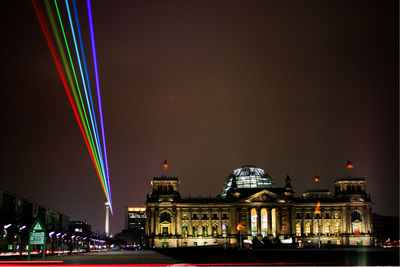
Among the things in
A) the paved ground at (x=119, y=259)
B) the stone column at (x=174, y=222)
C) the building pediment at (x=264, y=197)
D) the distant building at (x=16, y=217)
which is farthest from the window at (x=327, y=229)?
the paved ground at (x=119, y=259)

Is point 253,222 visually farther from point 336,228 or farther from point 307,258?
point 307,258

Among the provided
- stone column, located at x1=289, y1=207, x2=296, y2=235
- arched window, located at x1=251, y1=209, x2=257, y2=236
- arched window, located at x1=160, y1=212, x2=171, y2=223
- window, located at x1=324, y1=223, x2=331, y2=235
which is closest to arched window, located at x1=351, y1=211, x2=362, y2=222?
window, located at x1=324, y1=223, x2=331, y2=235

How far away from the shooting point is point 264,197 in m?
144

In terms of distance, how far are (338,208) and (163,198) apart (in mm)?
51945

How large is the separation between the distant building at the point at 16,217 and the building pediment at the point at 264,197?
56.8m

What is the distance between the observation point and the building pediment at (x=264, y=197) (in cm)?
14425

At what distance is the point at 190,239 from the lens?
14262 cm

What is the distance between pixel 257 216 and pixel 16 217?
2586 inches

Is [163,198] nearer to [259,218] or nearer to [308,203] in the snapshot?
[259,218]

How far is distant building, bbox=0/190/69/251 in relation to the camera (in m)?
101

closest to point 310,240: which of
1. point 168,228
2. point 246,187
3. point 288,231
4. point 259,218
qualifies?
point 288,231

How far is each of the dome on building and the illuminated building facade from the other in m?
9.63

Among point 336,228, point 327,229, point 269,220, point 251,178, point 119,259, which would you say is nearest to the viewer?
point 119,259

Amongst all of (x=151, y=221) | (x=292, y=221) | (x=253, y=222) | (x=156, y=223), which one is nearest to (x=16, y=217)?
(x=151, y=221)
